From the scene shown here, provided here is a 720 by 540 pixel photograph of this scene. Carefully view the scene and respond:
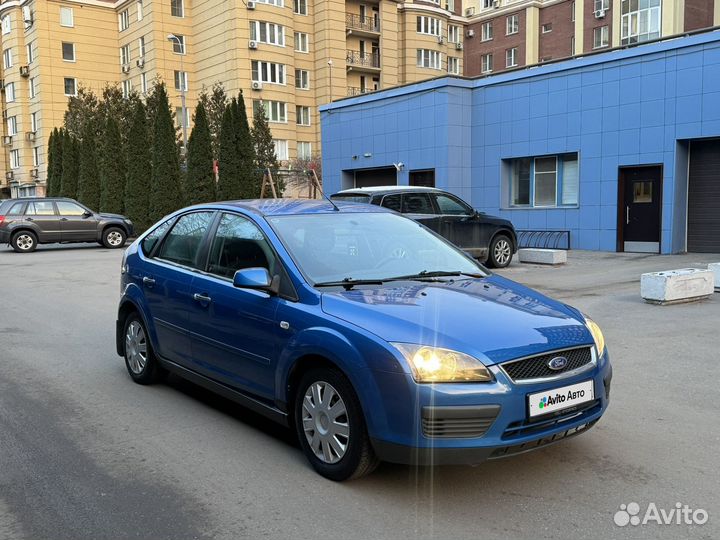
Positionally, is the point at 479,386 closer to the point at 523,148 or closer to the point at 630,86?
the point at 630,86

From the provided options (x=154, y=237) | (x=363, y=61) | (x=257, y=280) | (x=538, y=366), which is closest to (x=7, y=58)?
(x=363, y=61)

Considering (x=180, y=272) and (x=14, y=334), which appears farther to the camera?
(x=14, y=334)

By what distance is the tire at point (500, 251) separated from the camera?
15.3 metres

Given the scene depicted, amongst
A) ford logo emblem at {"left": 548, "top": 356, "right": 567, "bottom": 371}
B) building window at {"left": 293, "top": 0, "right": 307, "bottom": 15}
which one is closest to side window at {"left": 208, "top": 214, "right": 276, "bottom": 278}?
ford logo emblem at {"left": 548, "top": 356, "right": 567, "bottom": 371}

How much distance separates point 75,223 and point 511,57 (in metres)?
50.2

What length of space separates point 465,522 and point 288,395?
53.2 inches

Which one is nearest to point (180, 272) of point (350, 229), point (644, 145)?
point (350, 229)

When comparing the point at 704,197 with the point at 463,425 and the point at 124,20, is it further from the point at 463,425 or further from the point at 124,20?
the point at 124,20

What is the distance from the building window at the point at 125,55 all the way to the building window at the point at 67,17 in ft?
14.1

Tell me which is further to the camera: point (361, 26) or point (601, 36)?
point (361, 26)

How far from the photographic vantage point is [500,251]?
15.5 meters

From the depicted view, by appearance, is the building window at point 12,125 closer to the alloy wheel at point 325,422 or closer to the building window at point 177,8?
the building window at point 177,8

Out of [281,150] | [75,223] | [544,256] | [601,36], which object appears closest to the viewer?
[544,256]

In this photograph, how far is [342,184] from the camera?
2791 centimetres
